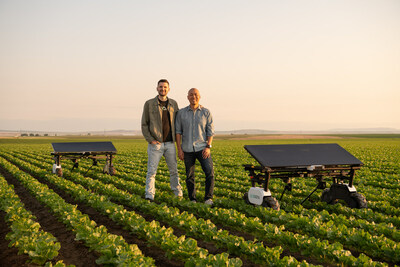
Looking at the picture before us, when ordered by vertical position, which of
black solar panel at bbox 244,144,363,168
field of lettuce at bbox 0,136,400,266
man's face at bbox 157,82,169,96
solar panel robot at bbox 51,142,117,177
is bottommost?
field of lettuce at bbox 0,136,400,266

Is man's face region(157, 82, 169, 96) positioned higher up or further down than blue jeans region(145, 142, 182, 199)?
higher up

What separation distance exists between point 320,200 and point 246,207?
2.95 meters

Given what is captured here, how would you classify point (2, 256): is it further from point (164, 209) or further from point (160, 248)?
point (164, 209)

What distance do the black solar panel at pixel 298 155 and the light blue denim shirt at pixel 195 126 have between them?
1.19 metres

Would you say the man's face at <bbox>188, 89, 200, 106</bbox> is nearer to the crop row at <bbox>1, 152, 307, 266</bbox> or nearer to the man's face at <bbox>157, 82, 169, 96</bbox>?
the man's face at <bbox>157, 82, 169, 96</bbox>

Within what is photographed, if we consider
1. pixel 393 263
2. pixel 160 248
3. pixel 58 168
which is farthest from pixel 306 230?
pixel 58 168

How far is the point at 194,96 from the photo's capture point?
789cm

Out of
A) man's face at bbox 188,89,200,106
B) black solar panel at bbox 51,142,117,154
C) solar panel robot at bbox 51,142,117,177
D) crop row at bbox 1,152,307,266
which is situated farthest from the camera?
black solar panel at bbox 51,142,117,154

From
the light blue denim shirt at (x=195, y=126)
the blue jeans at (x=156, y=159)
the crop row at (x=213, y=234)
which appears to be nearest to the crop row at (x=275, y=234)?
the crop row at (x=213, y=234)

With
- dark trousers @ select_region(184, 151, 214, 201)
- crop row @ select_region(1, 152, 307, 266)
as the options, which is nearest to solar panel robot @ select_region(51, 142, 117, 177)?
crop row @ select_region(1, 152, 307, 266)

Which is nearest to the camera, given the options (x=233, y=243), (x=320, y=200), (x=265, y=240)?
(x=233, y=243)

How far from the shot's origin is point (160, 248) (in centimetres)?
554

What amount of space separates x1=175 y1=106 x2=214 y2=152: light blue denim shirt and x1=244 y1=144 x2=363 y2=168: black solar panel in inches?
46.7

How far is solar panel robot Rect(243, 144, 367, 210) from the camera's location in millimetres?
7957
